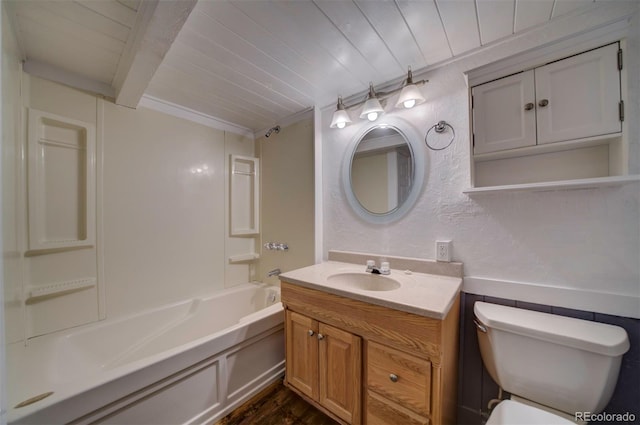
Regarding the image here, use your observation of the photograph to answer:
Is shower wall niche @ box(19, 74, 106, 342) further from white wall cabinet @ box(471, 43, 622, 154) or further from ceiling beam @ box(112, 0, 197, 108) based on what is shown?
white wall cabinet @ box(471, 43, 622, 154)

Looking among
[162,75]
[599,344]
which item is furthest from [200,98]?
[599,344]

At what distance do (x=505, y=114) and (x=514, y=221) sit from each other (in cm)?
56

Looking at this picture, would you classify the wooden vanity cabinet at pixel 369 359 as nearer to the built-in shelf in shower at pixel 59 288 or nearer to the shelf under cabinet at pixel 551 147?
the shelf under cabinet at pixel 551 147

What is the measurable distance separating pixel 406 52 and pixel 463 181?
0.83 meters

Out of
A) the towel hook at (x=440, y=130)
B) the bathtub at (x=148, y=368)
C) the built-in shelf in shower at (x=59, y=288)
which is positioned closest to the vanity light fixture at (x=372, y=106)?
the towel hook at (x=440, y=130)

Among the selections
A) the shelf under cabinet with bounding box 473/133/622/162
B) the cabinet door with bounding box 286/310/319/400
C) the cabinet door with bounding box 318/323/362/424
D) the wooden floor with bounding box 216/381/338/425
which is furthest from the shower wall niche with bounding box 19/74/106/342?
the shelf under cabinet with bounding box 473/133/622/162

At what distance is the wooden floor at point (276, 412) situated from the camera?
1338 mm

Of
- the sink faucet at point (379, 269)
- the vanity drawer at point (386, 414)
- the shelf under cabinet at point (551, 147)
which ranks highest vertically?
the shelf under cabinet at point (551, 147)

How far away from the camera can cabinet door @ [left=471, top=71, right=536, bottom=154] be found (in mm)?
1066

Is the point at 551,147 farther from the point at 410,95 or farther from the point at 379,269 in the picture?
the point at 379,269

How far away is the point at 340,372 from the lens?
1.18 meters

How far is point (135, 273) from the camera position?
68.6 inches

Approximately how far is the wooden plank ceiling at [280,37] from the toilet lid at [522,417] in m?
1.66

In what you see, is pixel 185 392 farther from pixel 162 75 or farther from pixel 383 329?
pixel 162 75
